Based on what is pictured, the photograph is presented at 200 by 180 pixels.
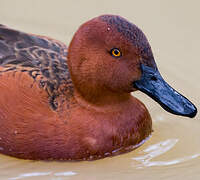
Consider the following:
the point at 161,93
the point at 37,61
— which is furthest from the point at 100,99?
the point at 37,61

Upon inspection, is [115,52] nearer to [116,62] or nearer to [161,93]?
[116,62]

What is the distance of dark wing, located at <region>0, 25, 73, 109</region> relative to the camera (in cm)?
511

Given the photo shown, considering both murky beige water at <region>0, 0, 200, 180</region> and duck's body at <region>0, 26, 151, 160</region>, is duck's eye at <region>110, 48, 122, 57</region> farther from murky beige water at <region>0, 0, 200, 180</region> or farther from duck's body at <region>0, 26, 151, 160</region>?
murky beige water at <region>0, 0, 200, 180</region>

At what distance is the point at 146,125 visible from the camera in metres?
5.46

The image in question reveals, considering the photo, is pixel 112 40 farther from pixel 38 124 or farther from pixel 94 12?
pixel 94 12

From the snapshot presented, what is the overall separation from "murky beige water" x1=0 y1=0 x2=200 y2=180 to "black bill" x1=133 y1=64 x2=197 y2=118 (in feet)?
1.95

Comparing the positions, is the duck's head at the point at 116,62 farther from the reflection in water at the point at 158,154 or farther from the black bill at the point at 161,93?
the reflection in water at the point at 158,154

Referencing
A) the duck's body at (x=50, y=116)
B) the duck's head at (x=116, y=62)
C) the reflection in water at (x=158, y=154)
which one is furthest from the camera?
the reflection in water at (x=158, y=154)

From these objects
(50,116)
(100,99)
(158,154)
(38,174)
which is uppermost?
(100,99)

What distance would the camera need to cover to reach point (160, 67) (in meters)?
6.62

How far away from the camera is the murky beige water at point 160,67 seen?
5.17m

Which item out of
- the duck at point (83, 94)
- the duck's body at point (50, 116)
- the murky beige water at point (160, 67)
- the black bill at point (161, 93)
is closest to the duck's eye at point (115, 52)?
the duck at point (83, 94)

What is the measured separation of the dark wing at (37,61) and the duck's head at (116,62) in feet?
0.65

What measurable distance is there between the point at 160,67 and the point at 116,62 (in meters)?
1.79
